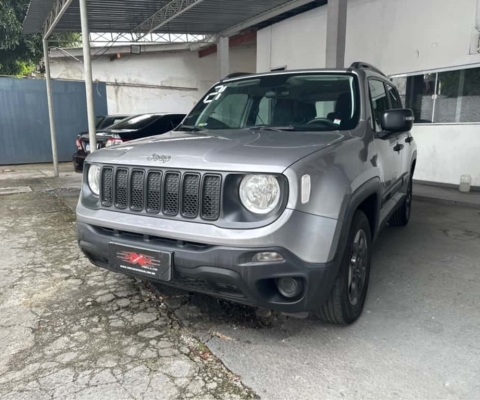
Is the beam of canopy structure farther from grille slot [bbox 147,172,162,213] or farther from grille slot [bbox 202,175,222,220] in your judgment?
grille slot [bbox 202,175,222,220]

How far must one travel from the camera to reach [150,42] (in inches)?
603

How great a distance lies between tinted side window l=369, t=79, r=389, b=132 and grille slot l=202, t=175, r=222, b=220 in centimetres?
169

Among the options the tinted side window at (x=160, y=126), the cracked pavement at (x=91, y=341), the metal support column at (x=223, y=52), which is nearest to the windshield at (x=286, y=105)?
the cracked pavement at (x=91, y=341)

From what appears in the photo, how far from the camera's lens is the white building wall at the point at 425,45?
7.70 metres

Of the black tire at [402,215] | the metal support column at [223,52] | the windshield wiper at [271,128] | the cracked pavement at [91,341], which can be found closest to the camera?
the cracked pavement at [91,341]

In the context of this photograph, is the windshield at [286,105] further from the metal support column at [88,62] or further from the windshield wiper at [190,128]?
the metal support column at [88,62]

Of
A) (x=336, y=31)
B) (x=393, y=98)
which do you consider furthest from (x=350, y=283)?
(x=336, y=31)

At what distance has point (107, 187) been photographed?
9.41 ft

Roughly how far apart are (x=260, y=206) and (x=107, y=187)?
1.20 metres

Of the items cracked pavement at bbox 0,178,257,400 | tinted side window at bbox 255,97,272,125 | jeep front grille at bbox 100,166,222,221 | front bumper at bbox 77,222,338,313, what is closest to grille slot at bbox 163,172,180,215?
jeep front grille at bbox 100,166,222,221

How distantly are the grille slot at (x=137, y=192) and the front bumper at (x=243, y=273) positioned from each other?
9.4 inches

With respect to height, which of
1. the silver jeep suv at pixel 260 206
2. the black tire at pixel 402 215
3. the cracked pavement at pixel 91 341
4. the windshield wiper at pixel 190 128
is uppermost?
the windshield wiper at pixel 190 128

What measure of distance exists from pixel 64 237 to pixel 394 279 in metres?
3.88

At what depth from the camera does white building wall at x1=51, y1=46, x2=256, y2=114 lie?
614 inches
